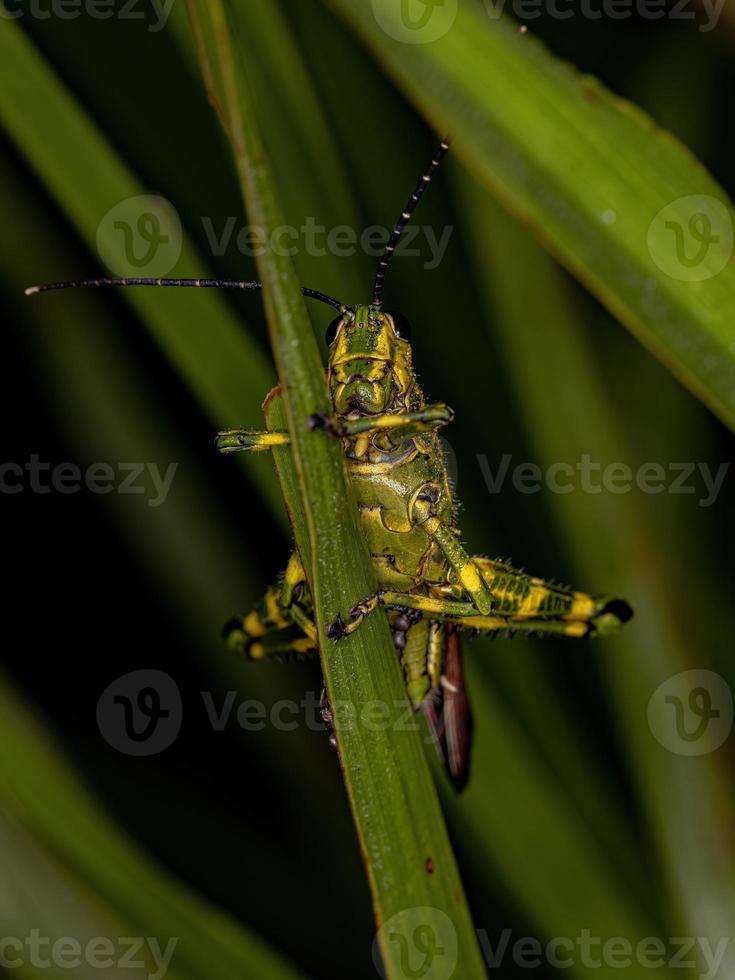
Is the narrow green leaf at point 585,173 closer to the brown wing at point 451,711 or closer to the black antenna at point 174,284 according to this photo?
the black antenna at point 174,284

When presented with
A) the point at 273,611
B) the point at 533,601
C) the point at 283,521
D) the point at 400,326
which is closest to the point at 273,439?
the point at 400,326

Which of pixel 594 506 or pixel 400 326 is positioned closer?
pixel 400 326

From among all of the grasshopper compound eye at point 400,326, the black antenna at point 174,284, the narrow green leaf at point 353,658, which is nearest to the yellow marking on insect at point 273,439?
the narrow green leaf at point 353,658

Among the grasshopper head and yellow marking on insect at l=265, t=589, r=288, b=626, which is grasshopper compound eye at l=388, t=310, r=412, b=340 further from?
yellow marking on insect at l=265, t=589, r=288, b=626

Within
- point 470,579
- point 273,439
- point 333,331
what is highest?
point 333,331

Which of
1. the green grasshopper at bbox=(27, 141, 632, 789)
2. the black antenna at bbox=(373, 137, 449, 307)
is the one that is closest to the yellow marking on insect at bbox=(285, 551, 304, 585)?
the green grasshopper at bbox=(27, 141, 632, 789)

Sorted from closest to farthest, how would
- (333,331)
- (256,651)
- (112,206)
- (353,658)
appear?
(353,658) → (112,206) → (333,331) → (256,651)

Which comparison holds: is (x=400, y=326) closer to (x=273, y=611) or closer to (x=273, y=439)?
(x=273, y=439)
